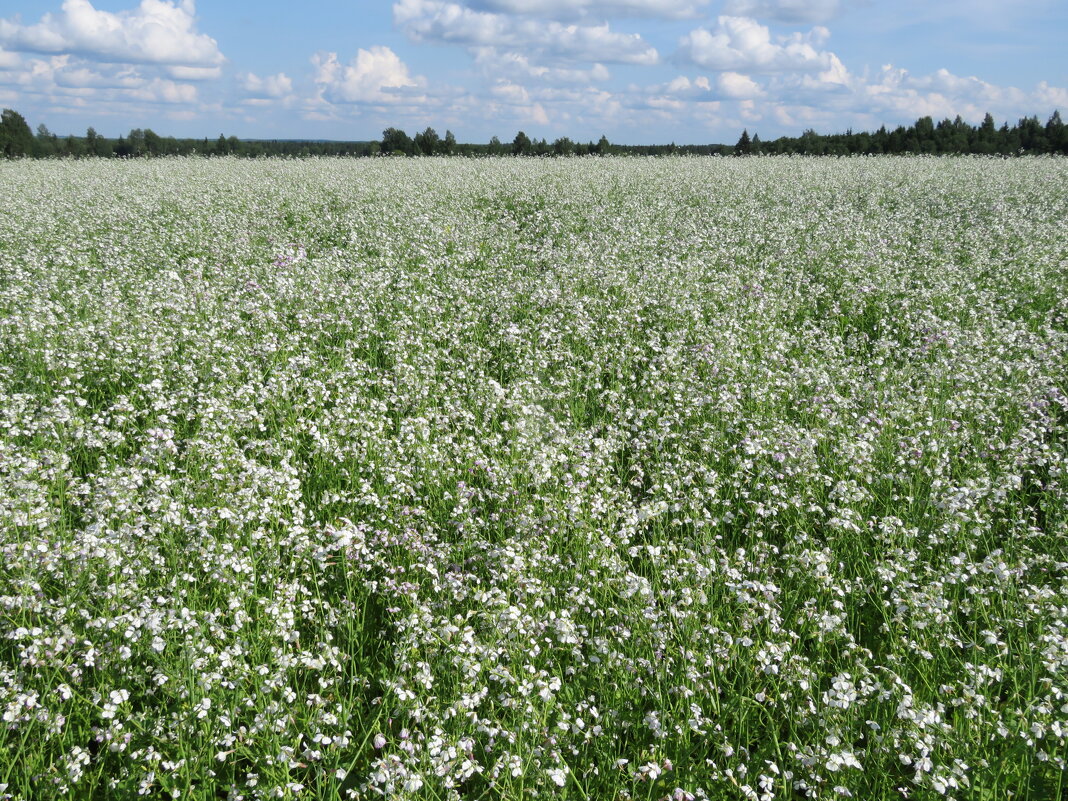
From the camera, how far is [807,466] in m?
5.41

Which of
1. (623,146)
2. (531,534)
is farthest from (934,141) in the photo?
(531,534)

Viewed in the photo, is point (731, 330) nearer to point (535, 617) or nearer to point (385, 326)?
point (385, 326)

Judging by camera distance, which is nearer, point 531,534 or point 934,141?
point 531,534

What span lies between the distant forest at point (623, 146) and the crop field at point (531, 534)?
4564 centimetres

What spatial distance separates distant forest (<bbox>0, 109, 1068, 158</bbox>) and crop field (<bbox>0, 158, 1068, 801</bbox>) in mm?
45637

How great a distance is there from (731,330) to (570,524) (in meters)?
4.95

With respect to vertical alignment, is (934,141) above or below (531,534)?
above

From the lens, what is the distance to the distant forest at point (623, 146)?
51.2 m

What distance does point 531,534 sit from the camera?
4711mm

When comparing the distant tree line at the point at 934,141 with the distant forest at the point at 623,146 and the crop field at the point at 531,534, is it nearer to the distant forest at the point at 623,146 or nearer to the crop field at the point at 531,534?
the distant forest at the point at 623,146

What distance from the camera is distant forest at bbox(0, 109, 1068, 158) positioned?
51.2 m

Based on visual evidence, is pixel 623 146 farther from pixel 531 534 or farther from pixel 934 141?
pixel 531 534

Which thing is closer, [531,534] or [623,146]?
[531,534]

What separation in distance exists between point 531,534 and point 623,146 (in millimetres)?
60431
